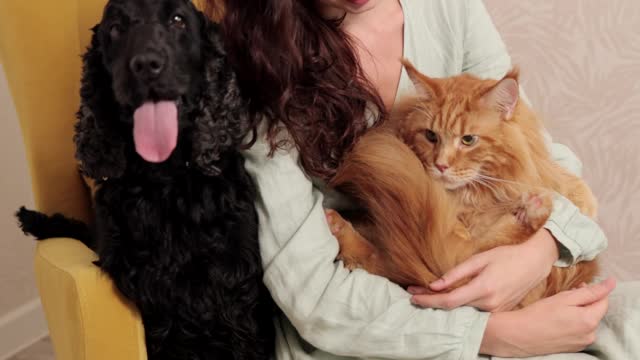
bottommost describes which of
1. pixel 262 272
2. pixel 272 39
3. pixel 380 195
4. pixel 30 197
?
pixel 30 197

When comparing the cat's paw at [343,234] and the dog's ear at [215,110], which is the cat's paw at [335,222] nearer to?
the cat's paw at [343,234]

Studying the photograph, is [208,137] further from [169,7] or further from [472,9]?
[472,9]

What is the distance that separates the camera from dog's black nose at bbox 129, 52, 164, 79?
3.10 feet

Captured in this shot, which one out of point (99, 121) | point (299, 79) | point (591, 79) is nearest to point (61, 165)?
point (99, 121)

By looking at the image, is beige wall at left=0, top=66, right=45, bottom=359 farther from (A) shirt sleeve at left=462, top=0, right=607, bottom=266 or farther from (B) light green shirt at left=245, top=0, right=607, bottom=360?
(A) shirt sleeve at left=462, top=0, right=607, bottom=266

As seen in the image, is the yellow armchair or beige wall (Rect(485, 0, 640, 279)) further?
beige wall (Rect(485, 0, 640, 279))

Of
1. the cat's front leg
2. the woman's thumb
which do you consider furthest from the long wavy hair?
the woman's thumb

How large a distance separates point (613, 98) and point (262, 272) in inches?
52.7

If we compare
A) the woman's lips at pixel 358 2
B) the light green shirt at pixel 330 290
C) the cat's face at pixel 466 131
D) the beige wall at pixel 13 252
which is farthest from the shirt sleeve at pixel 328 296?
the beige wall at pixel 13 252

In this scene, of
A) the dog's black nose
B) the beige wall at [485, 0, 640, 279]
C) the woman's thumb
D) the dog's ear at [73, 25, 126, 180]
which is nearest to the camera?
the dog's black nose

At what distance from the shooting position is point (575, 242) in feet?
3.86

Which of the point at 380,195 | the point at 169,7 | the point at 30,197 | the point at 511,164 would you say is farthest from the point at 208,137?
the point at 30,197

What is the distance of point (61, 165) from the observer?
131 centimetres

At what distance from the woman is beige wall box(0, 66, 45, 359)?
47.7 inches
